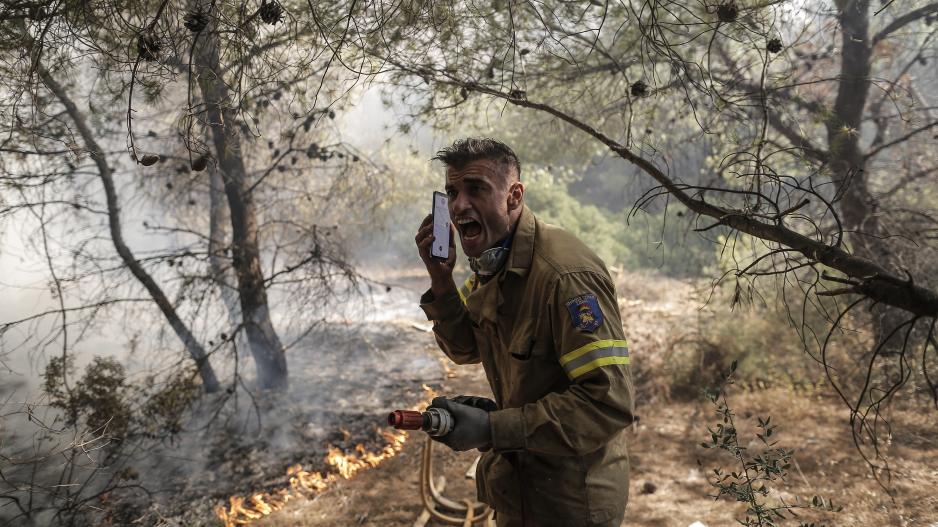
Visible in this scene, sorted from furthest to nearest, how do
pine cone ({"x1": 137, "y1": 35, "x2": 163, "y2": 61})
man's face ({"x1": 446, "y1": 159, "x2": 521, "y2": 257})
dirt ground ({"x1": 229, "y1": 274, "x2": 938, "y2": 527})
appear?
dirt ground ({"x1": 229, "y1": 274, "x2": 938, "y2": 527}) < man's face ({"x1": 446, "y1": 159, "x2": 521, "y2": 257}) < pine cone ({"x1": 137, "y1": 35, "x2": 163, "y2": 61})

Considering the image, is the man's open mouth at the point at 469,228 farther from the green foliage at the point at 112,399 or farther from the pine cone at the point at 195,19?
the green foliage at the point at 112,399

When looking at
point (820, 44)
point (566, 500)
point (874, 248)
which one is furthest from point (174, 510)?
point (820, 44)

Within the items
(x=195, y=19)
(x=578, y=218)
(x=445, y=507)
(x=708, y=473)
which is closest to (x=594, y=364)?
(x=195, y=19)

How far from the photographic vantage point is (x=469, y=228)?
248cm

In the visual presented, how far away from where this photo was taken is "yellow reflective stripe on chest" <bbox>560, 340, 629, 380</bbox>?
189 cm

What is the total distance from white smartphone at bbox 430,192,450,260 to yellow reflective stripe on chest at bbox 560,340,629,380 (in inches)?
33.3

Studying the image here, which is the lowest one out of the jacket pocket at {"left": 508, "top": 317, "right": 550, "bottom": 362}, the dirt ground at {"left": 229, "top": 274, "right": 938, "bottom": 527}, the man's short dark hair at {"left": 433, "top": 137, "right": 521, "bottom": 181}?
the dirt ground at {"left": 229, "top": 274, "right": 938, "bottom": 527}

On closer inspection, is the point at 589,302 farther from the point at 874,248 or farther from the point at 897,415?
the point at 897,415

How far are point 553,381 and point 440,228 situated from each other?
0.87 metres

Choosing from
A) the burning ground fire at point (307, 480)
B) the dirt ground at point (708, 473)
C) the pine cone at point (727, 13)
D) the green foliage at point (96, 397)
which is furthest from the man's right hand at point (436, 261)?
the green foliage at point (96, 397)

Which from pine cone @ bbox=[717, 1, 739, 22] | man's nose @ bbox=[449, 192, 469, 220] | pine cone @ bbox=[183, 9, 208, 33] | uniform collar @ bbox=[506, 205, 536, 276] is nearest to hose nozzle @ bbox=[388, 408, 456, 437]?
uniform collar @ bbox=[506, 205, 536, 276]

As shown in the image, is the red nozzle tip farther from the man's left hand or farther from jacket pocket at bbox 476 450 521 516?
jacket pocket at bbox 476 450 521 516

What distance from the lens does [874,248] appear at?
531 centimetres

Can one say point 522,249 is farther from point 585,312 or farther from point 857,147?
point 857,147
